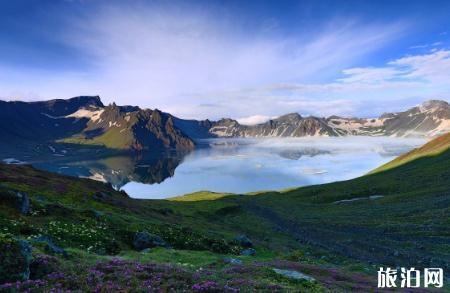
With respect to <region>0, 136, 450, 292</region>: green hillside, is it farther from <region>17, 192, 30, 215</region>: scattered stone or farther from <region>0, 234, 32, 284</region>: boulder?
<region>17, 192, 30, 215</region>: scattered stone

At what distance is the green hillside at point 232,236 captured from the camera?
1892 centimetres

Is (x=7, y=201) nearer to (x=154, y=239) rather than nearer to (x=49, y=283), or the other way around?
(x=154, y=239)

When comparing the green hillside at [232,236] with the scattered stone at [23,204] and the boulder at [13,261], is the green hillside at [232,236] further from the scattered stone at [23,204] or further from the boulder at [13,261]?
the scattered stone at [23,204]

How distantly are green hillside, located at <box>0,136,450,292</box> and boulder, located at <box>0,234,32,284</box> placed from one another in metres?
0.04

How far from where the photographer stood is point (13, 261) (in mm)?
15984

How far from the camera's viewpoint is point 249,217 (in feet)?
363

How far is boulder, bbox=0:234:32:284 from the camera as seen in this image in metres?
15.6

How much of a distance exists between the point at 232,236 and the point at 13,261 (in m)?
53.0

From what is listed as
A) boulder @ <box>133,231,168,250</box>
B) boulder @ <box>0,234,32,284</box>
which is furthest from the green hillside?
boulder @ <box>133,231,168,250</box>

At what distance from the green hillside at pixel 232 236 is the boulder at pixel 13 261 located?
1.7 inches

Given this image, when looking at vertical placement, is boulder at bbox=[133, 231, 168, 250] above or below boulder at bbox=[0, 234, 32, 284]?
below

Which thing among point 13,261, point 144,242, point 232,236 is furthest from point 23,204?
point 232,236

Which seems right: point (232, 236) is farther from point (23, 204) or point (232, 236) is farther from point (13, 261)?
point (13, 261)

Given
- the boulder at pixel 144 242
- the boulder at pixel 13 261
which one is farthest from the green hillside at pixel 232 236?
the boulder at pixel 144 242
